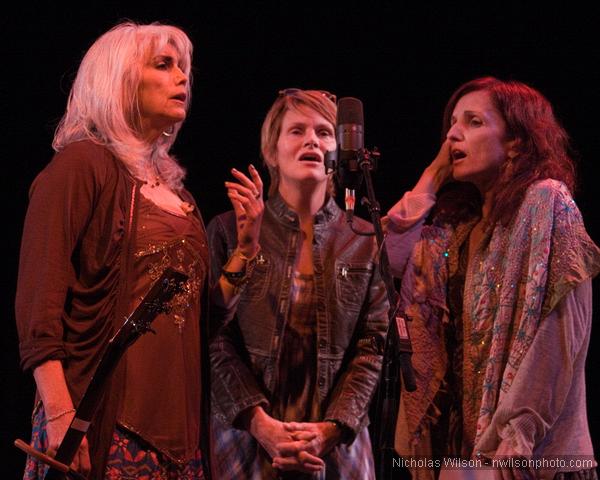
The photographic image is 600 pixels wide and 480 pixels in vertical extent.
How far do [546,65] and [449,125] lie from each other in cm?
117

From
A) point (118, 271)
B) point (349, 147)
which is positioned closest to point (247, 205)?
point (349, 147)

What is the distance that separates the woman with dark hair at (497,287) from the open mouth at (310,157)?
1.32ft

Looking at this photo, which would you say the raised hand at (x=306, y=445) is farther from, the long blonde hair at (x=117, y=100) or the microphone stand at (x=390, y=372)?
the long blonde hair at (x=117, y=100)

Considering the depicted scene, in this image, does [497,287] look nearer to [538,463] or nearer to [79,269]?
[538,463]

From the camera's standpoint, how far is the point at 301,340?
3234 mm

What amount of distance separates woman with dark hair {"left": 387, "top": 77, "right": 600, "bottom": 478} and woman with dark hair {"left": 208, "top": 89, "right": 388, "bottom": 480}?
210 millimetres

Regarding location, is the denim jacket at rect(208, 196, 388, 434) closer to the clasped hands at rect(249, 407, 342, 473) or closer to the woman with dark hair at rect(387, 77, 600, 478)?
the clasped hands at rect(249, 407, 342, 473)

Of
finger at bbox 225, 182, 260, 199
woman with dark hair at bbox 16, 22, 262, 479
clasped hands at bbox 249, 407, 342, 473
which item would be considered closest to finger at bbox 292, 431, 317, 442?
clasped hands at bbox 249, 407, 342, 473

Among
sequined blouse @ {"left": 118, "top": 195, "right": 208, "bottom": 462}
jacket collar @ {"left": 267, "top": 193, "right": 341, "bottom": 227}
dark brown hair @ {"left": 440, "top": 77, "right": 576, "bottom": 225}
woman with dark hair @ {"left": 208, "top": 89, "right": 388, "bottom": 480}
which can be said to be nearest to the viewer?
sequined blouse @ {"left": 118, "top": 195, "right": 208, "bottom": 462}

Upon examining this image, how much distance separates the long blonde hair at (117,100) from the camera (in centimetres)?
253

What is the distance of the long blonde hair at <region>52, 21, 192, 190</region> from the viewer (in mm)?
2533

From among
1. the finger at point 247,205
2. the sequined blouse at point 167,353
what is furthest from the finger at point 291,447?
the finger at point 247,205

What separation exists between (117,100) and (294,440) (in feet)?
4.23

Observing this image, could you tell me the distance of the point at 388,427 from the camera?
7.13 ft
